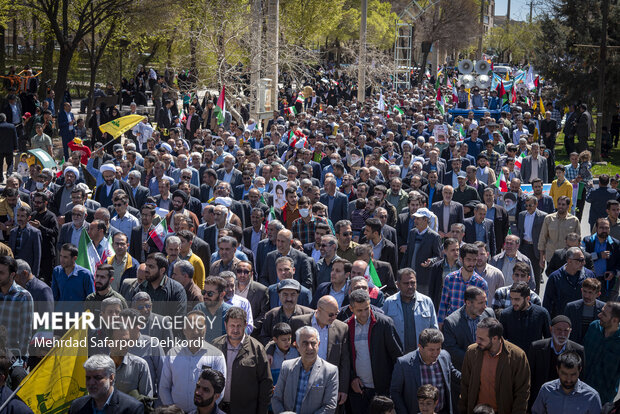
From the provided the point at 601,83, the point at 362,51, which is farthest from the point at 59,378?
the point at 362,51

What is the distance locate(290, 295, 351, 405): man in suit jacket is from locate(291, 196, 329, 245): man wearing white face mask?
412 centimetres

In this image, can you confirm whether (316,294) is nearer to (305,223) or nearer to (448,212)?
A: (305,223)

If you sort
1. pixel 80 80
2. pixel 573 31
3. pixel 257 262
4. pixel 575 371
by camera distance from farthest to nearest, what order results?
pixel 80 80
pixel 573 31
pixel 257 262
pixel 575 371

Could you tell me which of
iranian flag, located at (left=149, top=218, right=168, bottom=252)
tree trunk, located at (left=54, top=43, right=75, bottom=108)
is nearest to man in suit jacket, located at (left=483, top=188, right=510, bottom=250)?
iranian flag, located at (left=149, top=218, right=168, bottom=252)

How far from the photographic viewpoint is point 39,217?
11.4 meters

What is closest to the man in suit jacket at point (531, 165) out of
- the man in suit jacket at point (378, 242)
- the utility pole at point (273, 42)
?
the man in suit jacket at point (378, 242)

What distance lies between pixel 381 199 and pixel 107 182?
409 centimetres

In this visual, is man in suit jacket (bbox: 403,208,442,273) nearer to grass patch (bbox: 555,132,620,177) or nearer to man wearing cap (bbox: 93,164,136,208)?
man wearing cap (bbox: 93,164,136,208)

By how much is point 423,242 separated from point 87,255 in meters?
4.06

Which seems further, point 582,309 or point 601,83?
point 601,83

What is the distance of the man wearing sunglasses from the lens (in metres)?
9.22

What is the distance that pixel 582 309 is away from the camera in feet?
27.9

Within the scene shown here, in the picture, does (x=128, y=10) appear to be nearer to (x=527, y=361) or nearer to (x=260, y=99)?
(x=260, y=99)

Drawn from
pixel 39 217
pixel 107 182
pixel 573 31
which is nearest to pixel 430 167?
pixel 107 182
